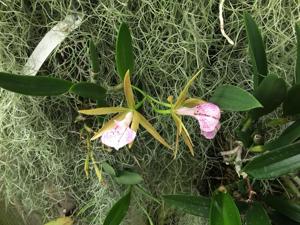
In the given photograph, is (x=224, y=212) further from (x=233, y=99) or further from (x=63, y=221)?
(x=63, y=221)

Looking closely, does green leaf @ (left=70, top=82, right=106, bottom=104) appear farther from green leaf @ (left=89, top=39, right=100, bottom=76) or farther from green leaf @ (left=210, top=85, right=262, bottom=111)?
green leaf @ (left=210, top=85, right=262, bottom=111)

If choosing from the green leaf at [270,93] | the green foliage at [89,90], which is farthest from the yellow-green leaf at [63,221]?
the green leaf at [270,93]

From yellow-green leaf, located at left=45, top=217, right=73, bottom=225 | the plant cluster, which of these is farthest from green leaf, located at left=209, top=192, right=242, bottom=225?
yellow-green leaf, located at left=45, top=217, right=73, bottom=225

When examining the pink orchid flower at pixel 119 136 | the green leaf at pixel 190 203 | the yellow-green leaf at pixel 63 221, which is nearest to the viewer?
the pink orchid flower at pixel 119 136

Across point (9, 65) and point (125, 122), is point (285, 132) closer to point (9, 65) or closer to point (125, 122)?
point (125, 122)

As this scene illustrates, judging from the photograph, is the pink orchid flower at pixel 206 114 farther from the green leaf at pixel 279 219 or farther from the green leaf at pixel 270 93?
the green leaf at pixel 279 219
